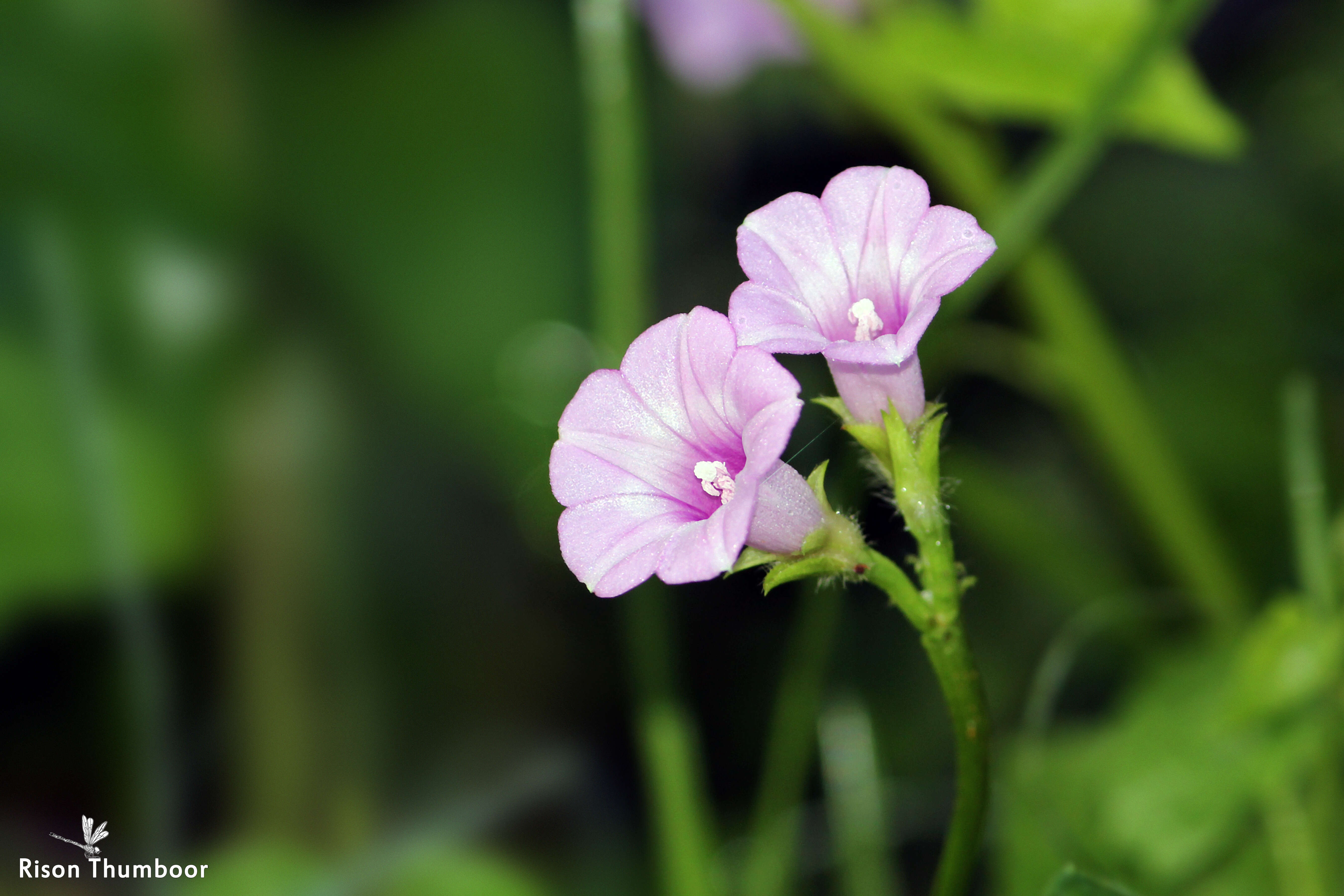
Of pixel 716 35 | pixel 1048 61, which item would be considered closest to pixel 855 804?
pixel 1048 61

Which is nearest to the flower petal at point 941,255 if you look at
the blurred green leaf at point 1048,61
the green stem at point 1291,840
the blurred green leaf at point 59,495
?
the blurred green leaf at point 1048,61

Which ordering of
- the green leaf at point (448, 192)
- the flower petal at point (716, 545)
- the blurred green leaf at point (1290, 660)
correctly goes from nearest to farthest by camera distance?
the flower petal at point (716, 545) → the blurred green leaf at point (1290, 660) → the green leaf at point (448, 192)

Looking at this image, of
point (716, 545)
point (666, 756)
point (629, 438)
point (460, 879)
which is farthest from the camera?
point (460, 879)

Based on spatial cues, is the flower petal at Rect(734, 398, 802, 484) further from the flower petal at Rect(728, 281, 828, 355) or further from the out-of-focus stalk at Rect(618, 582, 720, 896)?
the out-of-focus stalk at Rect(618, 582, 720, 896)

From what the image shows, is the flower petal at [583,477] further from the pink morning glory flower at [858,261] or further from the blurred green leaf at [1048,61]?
the blurred green leaf at [1048,61]

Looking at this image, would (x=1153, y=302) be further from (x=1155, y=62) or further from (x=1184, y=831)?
(x=1184, y=831)

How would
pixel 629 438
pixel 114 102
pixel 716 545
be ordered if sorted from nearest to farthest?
pixel 716 545 → pixel 629 438 → pixel 114 102

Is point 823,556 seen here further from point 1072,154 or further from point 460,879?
point 460,879
